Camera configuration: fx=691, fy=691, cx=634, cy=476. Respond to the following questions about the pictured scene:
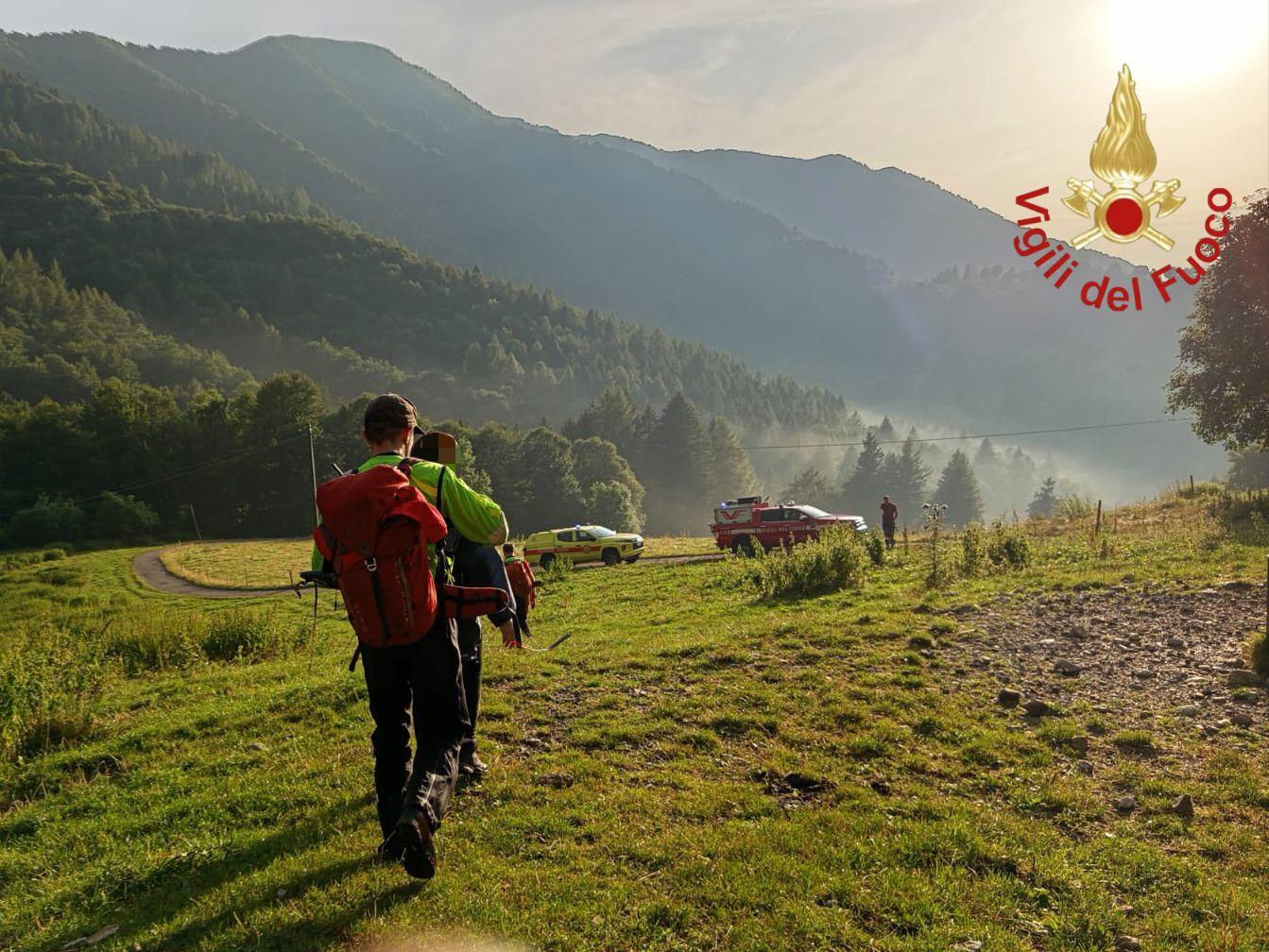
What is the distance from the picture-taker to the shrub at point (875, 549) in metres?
17.3

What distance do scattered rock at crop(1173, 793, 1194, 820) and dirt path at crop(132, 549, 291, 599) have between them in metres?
36.0

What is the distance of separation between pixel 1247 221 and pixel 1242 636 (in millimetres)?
21712

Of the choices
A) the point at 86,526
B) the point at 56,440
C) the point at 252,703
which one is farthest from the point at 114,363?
the point at 252,703

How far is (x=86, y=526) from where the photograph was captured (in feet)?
213

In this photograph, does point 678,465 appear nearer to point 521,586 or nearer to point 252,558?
point 252,558

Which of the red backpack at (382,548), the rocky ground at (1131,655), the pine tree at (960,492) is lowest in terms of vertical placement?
the pine tree at (960,492)

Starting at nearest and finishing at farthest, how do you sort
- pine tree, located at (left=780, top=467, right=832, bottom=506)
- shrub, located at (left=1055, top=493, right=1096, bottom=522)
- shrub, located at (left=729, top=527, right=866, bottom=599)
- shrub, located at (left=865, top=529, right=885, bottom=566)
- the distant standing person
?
1. shrub, located at (left=729, top=527, right=866, bottom=599)
2. shrub, located at (left=865, top=529, right=885, bottom=566)
3. the distant standing person
4. shrub, located at (left=1055, top=493, right=1096, bottom=522)
5. pine tree, located at (left=780, top=467, right=832, bottom=506)

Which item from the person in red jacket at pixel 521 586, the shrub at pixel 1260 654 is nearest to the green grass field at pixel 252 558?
the shrub at pixel 1260 654

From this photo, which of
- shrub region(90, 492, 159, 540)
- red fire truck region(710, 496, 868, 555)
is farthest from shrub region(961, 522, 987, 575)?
shrub region(90, 492, 159, 540)

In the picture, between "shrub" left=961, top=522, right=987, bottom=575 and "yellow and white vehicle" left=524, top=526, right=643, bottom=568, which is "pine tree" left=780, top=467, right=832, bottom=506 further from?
"shrub" left=961, top=522, right=987, bottom=575

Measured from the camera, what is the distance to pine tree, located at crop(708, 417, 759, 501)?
5221 inches

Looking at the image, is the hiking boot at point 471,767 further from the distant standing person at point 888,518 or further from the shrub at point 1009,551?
the distant standing person at point 888,518

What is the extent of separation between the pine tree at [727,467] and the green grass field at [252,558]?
84962 millimetres

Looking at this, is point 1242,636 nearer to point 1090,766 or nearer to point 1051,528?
point 1090,766
